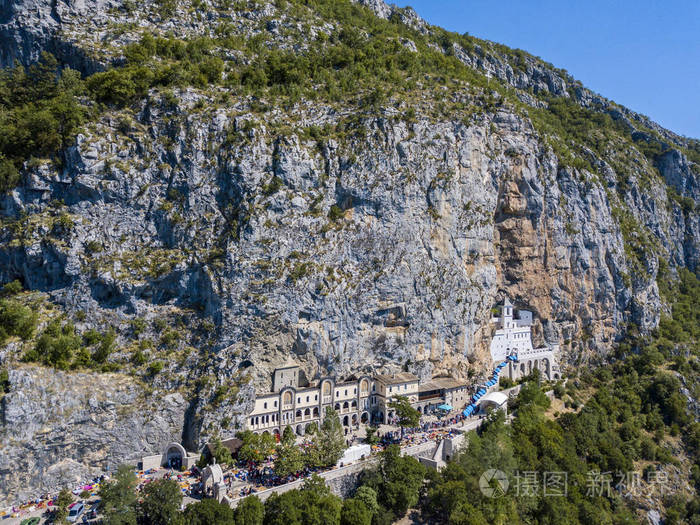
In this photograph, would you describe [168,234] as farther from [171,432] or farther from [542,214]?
[542,214]

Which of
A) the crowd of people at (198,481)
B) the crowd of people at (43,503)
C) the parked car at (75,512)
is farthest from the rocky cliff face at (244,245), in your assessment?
the parked car at (75,512)

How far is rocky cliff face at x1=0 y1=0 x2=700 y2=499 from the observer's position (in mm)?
42844

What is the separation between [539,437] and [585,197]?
1747 inches

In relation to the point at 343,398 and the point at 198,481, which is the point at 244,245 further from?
the point at 198,481

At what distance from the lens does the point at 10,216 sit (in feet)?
156

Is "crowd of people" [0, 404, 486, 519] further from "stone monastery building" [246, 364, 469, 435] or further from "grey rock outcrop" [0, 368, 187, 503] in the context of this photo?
"stone monastery building" [246, 364, 469, 435]

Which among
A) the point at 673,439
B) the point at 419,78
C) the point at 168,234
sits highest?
the point at 419,78

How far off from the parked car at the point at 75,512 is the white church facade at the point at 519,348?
52985 millimetres

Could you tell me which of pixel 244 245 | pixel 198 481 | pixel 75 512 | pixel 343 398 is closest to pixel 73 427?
pixel 75 512

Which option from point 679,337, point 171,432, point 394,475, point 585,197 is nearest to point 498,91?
point 585,197

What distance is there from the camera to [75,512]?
34.4 meters

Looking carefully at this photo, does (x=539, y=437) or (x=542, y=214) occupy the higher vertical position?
(x=542, y=214)

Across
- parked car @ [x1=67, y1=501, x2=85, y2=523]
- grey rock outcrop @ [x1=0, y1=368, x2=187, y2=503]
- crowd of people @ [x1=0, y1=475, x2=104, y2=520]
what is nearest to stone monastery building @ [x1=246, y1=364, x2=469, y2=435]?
grey rock outcrop @ [x1=0, y1=368, x2=187, y2=503]

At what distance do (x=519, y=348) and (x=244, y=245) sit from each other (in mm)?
45927
